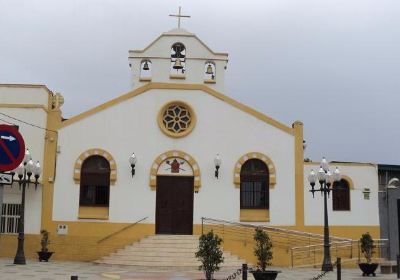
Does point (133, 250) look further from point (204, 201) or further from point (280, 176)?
point (280, 176)

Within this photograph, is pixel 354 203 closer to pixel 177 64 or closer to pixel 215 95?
pixel 215 95

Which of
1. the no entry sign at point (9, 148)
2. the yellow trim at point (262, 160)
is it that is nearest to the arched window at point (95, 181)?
the yellow trim at point (262, 160)

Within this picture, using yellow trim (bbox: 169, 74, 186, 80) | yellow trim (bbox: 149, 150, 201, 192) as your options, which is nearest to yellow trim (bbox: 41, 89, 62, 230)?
yellow trim (bbox: 149, 150, 201, 192)

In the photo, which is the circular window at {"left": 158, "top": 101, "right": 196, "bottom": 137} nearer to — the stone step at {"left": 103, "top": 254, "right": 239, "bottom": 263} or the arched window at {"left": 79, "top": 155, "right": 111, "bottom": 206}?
the arched window at {"left": 79, "top": 155, "right": 111, "bottom": 206}

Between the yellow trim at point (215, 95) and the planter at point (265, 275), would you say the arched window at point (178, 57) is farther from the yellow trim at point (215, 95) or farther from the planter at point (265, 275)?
the planter at point (265, 275)

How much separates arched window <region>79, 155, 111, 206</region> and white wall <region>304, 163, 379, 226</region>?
9676 millimetres

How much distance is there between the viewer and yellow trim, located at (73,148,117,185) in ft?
88.2

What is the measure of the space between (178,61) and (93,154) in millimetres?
6225

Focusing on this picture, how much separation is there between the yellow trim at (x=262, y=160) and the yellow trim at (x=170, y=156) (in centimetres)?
180

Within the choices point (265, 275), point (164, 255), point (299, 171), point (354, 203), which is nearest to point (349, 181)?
point (354, 203)

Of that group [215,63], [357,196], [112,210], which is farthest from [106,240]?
[357,196]

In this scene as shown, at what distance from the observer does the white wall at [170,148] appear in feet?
88.0

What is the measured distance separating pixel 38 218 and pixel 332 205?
46.5ft

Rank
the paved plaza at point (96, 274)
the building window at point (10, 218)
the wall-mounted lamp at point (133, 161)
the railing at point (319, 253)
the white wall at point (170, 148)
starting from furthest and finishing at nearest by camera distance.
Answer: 1. the white wall at point (170, 148)
2. the wall-mounted lamp at point (133, 161)
3. the building window at point (10, 218)
4. the railing at point (319, 253)
5. the paved plaza at point (96, 274)
